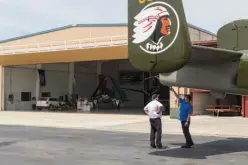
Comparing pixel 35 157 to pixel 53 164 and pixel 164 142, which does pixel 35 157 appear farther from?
pixel 164 142

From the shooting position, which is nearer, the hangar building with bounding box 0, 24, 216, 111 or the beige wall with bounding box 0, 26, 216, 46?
the hangar building with bounding box 0, 24, 216, 111

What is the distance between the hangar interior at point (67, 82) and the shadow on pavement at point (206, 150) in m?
21.6

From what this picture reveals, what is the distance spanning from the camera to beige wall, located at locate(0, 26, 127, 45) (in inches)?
1709

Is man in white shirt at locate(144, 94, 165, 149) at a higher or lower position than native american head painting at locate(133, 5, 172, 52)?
lower

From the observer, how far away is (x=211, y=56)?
10.7 m

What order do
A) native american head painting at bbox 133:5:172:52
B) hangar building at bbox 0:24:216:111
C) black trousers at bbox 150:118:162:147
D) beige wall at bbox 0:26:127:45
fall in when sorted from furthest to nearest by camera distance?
beige wall at bbox 0:26:127:45 → hangar building at bbox 0:24:216:111 → black trousers at bbox 150:118:162:147 → native american head painting at bbox 133:5:172:52

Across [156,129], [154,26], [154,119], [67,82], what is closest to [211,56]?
[154,26]

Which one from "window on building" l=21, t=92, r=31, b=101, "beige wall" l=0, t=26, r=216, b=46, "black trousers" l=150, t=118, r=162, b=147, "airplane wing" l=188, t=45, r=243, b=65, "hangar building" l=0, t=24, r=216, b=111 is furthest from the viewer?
"beige wall" l=0, t=26, r=216, b=46

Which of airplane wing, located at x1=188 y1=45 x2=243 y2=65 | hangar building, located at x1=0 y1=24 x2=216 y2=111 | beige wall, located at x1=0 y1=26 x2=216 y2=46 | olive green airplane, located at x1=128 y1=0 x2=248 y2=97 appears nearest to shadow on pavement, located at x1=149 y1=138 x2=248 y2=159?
olive green airplane, located at x1=128 y1=0 x2=248 y2=97

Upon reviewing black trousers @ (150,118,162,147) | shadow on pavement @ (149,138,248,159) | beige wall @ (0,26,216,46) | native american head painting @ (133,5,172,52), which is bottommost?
shadow on pavement @ (149,138,248,159)

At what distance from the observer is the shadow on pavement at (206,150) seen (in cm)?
1150

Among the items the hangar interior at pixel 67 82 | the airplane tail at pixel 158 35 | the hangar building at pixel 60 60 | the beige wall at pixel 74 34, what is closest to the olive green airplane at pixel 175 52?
the airplane tail at pixel 158 35

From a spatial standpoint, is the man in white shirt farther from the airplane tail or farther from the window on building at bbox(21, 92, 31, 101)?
the window on building at bbox(21, 92, 31, 101)

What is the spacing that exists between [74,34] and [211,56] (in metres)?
35.5
